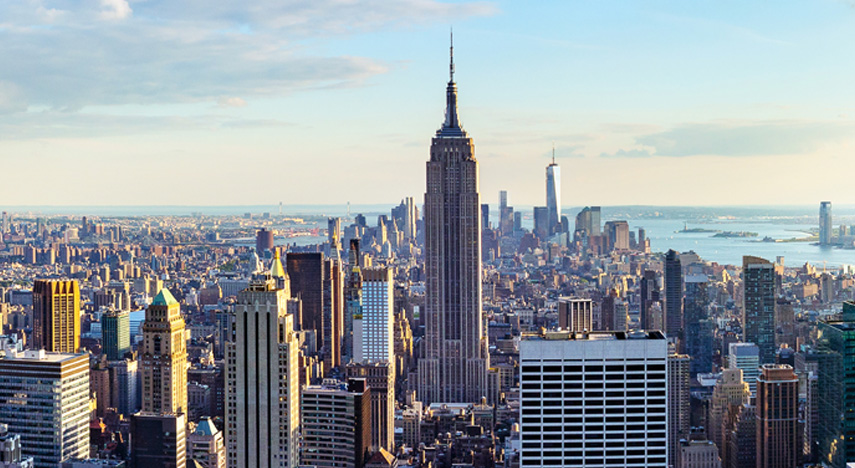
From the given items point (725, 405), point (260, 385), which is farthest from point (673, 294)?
point (260, 385)

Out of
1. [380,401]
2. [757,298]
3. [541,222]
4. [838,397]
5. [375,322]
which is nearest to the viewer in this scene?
[838,397]

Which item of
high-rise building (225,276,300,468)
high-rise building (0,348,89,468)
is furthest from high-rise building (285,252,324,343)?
high-rise building (225,276,300,468)

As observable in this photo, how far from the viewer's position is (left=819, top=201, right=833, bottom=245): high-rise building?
23.6 meters

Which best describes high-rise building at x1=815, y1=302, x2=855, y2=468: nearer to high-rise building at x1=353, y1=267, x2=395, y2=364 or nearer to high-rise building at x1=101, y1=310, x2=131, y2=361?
high-rise building at x1=353, y1=267, x2=395, y2=364

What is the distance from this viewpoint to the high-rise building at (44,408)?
19.9 meters

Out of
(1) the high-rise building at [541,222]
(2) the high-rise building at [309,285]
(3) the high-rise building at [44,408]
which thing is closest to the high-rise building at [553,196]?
(1) the high-rise building at [541,222]

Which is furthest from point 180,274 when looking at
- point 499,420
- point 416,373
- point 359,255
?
point 499,420

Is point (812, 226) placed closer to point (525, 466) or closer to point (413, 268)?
point (525, 466)

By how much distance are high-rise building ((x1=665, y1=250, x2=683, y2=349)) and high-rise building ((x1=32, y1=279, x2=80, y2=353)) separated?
712 inches

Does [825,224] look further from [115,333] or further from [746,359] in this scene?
[115,333]

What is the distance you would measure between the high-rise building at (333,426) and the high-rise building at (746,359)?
10808 mm

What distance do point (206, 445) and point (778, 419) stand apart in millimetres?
11802

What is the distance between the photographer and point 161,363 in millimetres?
22562

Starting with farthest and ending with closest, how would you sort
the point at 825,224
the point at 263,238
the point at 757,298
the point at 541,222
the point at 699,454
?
the point at 541,222, the point at 263,238, the point at 757,298, the point at 825,224, the point at 699,454
